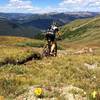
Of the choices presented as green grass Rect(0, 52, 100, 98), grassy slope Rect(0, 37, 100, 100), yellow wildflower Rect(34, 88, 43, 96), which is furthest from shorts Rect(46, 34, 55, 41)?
yellow wildflower Rect(34, 88, 43, 96)

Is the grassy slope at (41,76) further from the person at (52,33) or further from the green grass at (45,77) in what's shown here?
the person at (52,33)

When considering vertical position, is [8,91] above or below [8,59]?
above

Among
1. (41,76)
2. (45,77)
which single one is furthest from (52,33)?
(45,77)

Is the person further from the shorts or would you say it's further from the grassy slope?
the grassy slope

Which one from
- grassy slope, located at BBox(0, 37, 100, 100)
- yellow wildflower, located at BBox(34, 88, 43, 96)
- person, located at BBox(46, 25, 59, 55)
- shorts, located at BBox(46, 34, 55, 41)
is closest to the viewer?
yellow wildflower, located at BBox(34, 88, 43, 96)

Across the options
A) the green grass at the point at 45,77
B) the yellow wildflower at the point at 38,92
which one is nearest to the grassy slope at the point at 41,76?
the green grass at the point at 45,77

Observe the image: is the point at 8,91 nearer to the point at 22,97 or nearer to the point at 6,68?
the point at 22,97

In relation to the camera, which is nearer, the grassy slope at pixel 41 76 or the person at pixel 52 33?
the grassy slope at pixel 41 76

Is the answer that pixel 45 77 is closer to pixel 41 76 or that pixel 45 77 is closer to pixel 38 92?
pixel 41 76

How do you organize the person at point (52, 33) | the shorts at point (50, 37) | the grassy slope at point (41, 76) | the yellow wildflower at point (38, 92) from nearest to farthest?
the yellow wildflower at point (38, 92)
the grassy slope at point (41, 76)
the person at point (52, 33)
the shorts at point (50, 37)

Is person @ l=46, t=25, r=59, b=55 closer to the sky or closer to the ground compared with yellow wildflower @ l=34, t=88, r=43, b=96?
closer to the ground

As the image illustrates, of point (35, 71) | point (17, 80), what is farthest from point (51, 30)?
point (17, 80)

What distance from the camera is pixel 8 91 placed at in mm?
10438

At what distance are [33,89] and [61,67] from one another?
7.51 m
